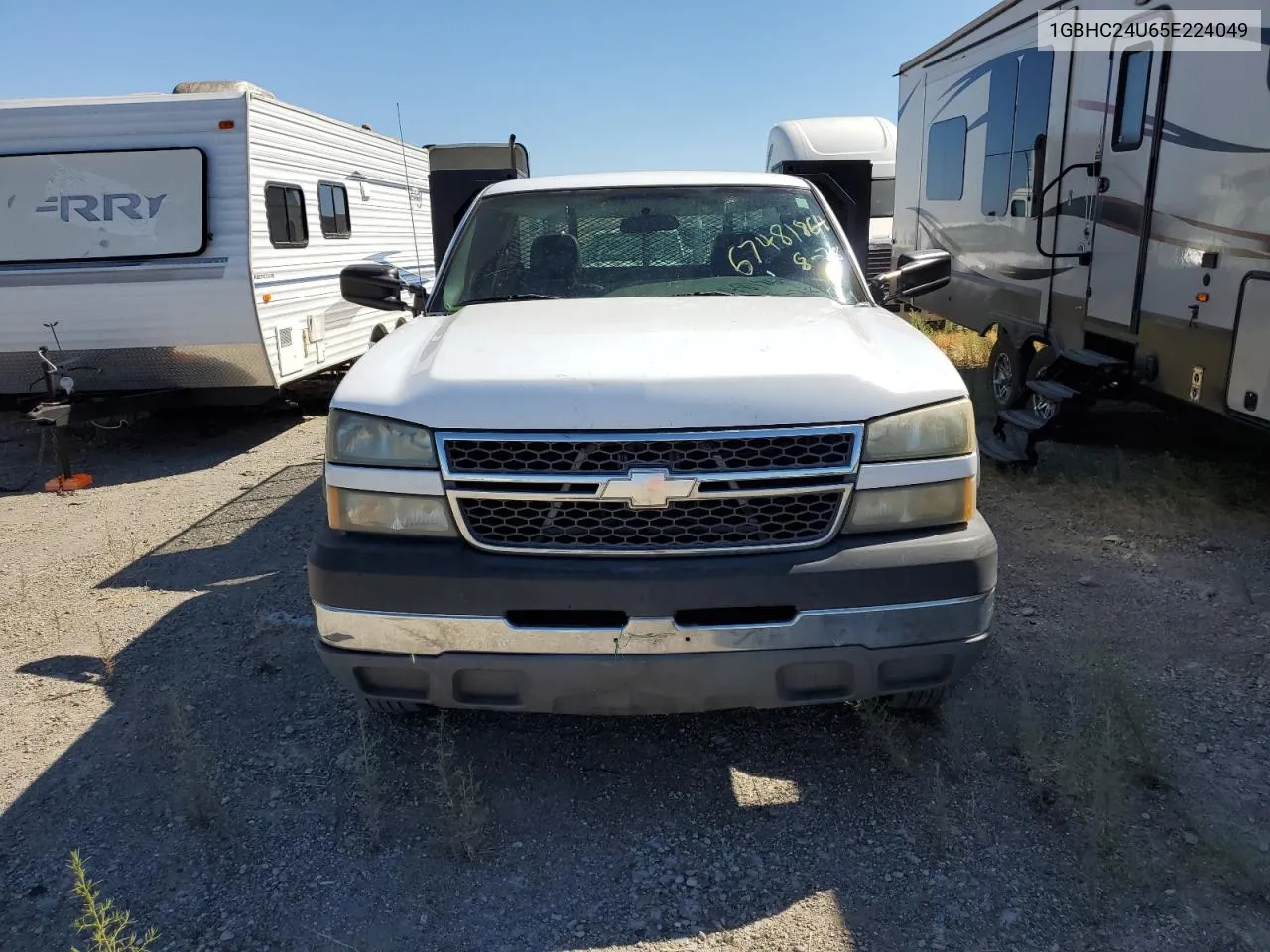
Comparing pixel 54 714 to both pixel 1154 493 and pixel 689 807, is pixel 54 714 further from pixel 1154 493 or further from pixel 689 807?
pixel 1154 493

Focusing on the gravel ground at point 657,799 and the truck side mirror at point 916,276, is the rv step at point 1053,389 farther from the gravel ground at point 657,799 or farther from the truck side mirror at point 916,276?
the truck side mirror at point 916,276

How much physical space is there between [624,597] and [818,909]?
1.02m

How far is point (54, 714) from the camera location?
12.6ft

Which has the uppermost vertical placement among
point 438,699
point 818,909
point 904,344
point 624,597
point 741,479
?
point 904,344

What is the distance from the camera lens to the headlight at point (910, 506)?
279 cm

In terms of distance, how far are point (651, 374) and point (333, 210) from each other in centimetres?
779

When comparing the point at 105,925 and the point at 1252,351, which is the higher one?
the point at 1252,351

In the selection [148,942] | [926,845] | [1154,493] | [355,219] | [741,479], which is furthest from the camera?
[355,219]

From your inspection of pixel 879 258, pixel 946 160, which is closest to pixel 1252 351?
pixel 946 160

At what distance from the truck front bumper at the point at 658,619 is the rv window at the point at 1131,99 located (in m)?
4.55

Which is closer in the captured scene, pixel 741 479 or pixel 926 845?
pixel 741 479

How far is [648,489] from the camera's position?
2701mm

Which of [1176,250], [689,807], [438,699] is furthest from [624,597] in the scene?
[1176,250]

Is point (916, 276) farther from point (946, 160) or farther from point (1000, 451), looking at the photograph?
point (946, 160)
